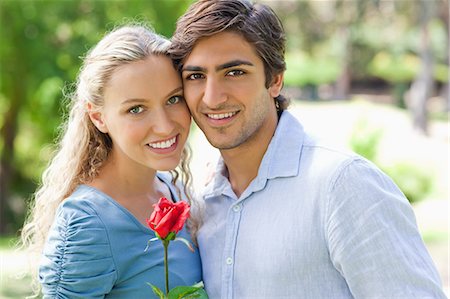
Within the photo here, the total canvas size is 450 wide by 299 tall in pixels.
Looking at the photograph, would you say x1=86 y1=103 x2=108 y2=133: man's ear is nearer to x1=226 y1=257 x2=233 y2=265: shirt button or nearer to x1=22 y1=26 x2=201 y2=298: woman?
x1=22 y1=26 x2=201 y2=298: woman

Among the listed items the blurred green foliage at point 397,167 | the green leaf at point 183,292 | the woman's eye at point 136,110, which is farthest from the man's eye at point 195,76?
the blurred green foliage at point 397,167

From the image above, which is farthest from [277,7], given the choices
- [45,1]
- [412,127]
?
[45,1]

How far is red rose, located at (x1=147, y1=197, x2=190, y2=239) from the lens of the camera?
6.86 feet

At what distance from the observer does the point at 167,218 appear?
2.09 meters

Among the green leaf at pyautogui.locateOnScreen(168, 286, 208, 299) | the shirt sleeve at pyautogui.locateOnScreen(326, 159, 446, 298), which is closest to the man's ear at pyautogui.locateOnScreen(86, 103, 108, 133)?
the green leaf at pyautogui.locateOnScreen(168, 286, 208, 299)

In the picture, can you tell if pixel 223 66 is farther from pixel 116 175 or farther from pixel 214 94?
pixel 116 175

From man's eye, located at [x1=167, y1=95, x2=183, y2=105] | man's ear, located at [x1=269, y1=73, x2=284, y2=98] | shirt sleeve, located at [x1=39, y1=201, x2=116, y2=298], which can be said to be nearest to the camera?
shirt sleeve, located at [x1=39, y1=201, x2=116, y2=298]

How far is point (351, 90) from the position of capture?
33312mm

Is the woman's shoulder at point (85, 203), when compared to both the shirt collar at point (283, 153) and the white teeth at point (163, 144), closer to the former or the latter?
the white teeth at point (163, 144)

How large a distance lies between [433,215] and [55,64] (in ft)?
23.1

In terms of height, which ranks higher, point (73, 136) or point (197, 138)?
point (73, 136)

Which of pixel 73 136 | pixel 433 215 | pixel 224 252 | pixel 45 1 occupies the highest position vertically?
pixel 45 1

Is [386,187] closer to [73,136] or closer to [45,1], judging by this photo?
[73,136]

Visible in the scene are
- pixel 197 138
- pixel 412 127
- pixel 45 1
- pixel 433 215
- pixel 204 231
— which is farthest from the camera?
pixel 412 127
